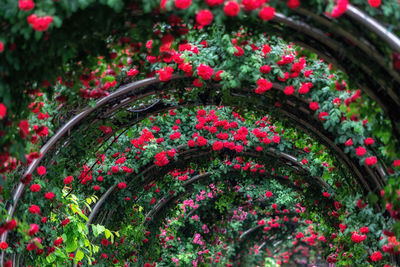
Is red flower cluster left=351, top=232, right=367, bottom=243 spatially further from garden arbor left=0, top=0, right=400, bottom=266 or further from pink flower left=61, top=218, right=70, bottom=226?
pink flower left=61, top=218, right=70, bottom=226

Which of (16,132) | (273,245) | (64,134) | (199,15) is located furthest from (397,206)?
(273,245)

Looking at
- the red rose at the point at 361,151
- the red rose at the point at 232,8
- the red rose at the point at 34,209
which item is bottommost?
the red rose at the point at 34,209

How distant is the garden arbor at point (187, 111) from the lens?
2906 mm

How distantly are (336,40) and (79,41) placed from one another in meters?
1.54

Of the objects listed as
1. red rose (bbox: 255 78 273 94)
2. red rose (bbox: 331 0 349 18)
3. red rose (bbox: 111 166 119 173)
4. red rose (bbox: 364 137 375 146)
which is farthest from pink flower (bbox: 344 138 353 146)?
red rose (bbox: 111 166 119 173)

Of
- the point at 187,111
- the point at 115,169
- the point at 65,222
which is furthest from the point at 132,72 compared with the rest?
the point at 187,111

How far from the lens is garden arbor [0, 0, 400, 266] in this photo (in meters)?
2.91

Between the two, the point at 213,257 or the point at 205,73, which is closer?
the point at 205,73

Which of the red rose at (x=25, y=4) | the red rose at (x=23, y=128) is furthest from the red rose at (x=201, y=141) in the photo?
the red rose at (x=25, y=4)

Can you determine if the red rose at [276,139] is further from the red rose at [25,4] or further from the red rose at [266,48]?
the red rose at [25,4]

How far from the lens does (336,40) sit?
314cm

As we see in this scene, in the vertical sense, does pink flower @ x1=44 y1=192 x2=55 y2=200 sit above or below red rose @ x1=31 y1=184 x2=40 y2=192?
above

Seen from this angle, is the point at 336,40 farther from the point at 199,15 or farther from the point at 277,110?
the point at 277,110

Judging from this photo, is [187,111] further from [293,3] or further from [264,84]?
[293,3]
